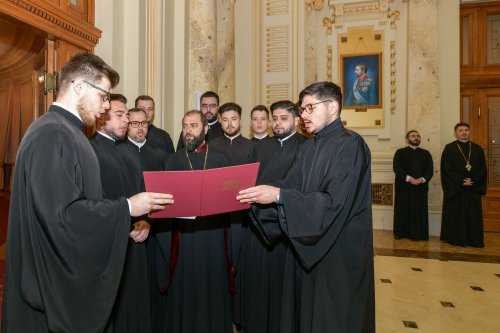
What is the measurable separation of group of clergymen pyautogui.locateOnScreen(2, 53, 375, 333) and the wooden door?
6867mm

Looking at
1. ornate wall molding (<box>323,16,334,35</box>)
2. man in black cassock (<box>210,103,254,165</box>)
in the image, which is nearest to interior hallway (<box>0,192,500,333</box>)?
man in black cassock (<box>210,103,254,165</box>)

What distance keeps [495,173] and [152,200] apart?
918cm

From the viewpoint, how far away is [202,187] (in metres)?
2.31

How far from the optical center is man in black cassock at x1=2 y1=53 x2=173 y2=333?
1797 millimetres

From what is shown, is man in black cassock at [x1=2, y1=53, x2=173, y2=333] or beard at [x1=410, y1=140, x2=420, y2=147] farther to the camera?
beard at [x1=410, y1=140, x2=420, y2=147]

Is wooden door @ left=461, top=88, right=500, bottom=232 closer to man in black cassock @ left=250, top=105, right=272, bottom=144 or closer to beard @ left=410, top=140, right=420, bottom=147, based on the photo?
beard @ left=410, top=140, right=420, bottom=147

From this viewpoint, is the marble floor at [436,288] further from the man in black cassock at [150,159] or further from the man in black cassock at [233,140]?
the man in black cassock at [233,140]

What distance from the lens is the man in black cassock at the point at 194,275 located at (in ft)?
10.7

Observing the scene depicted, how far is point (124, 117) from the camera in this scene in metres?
3.20

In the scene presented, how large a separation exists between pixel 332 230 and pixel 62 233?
4.87ft

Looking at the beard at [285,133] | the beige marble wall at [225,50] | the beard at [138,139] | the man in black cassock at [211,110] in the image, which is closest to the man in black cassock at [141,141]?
the beard at [138,139]

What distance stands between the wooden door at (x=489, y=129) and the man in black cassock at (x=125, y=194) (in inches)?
332

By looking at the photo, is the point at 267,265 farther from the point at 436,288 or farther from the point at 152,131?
the point at 436,288

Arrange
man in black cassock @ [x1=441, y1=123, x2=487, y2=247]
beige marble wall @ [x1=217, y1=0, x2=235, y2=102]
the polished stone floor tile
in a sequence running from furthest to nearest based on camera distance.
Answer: beige marble wall @ [x1=217, y1=0, x2=235, y2=102], man in black cassock @ [x1=441, y1=123, x2=487, y2=247], the polished stone floor tile
